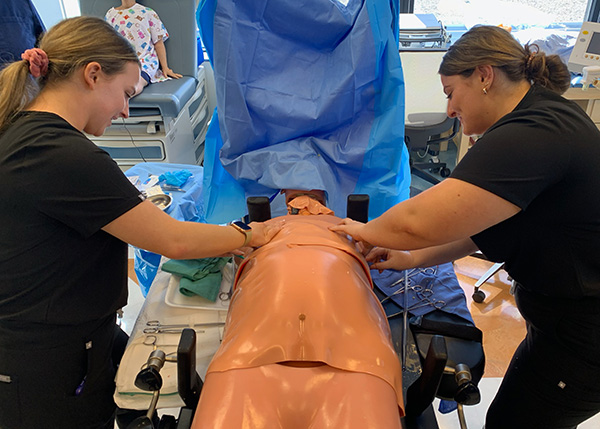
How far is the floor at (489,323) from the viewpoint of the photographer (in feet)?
6.31

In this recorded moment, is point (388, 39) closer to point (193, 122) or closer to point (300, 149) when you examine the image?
point (300, 149)

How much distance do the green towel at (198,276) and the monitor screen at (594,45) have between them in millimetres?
2821

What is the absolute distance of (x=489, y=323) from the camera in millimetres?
2363

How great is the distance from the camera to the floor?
192cm

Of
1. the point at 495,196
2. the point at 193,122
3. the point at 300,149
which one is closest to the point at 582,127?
the point at 495,196

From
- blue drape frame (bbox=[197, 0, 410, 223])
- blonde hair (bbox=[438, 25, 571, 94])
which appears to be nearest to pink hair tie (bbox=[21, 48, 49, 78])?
blue drape frame (bbox=[197, 0, 410, 223])

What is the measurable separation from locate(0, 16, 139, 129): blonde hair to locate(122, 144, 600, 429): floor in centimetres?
157

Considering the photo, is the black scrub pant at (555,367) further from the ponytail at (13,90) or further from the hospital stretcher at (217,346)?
the ponytail at (13,90)

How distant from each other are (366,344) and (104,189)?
0.64 metres

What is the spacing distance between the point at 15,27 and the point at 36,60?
1.69 meters

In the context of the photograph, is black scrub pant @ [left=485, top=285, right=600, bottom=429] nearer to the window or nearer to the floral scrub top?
the floral scrub top

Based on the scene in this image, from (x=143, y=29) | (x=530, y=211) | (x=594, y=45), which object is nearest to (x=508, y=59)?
(x=530, y=211)

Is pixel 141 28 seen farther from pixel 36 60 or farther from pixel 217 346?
pixel 217 346

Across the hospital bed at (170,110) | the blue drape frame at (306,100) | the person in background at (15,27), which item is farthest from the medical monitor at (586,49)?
the person in background at (15,27)
